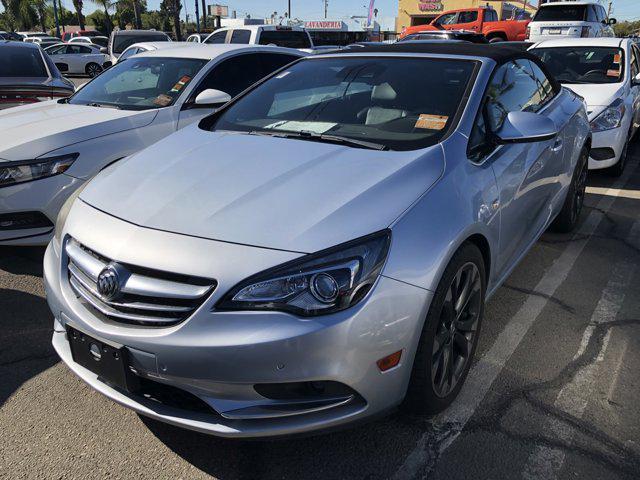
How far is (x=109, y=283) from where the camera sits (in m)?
2.03

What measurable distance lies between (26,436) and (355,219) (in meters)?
1.71

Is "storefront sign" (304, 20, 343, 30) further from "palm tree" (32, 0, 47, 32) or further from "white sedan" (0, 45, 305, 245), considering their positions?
"palm tree" (32, 0, 47, 32)

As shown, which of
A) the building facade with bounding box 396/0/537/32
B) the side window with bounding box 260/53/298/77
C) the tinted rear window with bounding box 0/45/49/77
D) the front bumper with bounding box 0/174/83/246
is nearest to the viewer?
the front bumper with bounding box 0/174/83/246

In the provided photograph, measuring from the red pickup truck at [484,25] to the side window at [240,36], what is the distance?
942 cm

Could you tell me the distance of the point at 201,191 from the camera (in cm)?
236

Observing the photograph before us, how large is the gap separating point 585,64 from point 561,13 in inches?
430

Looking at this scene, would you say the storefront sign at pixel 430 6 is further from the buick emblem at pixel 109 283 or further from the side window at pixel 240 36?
the buick emblem at pixel 109 283

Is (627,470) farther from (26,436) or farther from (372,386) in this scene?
(26,436)

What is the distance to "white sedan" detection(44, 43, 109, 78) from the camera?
72.1 feet

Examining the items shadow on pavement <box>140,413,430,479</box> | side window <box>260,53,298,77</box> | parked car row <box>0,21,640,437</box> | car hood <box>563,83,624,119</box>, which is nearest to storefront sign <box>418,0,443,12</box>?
car hood <box>563,83,624,119</box>

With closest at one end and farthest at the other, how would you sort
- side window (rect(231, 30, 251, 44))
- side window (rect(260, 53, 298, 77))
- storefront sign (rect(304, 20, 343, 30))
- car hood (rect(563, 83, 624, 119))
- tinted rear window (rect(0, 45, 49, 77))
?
side window (rect(260, 53, 298, 77))
car hood (rect(563, 83, 624, 119))
tinted rear window (rect(0, 45, 49, 77))
side window (rect(231, 30, 251, 44))
storefront sign (rect(304, 20, 343, 30))

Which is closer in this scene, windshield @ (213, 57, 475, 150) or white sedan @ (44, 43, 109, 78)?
windshield @ (213, 57, 475, 150)

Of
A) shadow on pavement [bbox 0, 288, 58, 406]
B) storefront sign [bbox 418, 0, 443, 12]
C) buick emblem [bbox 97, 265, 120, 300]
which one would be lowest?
shadow on pavement [bbox 0, 288, 58, 406]

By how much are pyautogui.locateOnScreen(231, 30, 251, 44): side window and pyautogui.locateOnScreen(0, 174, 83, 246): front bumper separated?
930 centimetres
